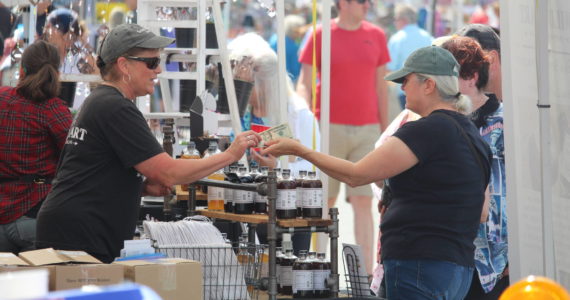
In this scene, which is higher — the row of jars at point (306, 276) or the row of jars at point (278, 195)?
the row of jars at point (278, 195)

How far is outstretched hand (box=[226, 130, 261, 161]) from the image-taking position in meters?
4.42

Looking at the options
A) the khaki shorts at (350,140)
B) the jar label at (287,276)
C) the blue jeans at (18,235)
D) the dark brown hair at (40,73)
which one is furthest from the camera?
the khaki shorts at (350,140)

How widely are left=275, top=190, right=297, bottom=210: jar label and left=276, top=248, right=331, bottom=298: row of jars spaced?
0.31m

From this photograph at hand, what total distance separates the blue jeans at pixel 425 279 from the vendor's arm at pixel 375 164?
0.36m

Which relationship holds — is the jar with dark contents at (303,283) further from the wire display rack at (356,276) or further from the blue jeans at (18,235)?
the blue jeans at (18,235)

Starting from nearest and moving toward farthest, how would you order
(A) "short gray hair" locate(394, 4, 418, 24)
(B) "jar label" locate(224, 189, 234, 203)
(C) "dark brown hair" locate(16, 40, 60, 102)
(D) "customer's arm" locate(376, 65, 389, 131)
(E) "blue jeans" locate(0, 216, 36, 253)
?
(B) "jar label" locate(224, 189, 234, 203) < (E) "blue jeans" locate(0, 216, 36, 253) < (C) "dark brown hair" locate(16, 40, 60, 102) < (D) "customer's arm" locate(376, 65, 389, 131) < (A) "short gray hair" locate(394, 4, 418, 24)

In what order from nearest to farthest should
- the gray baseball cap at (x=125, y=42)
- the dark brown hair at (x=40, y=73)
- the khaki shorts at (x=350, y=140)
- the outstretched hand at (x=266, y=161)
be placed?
the gray baseball cap at (x=125, y=42) < the outstretched hand at (x=266, y=161) < the dark brown hair at (x=40, y=73) < the khaki shorts at (x=350, y=140)

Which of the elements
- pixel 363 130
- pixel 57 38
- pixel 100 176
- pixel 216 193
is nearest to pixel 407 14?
pixel 363 130

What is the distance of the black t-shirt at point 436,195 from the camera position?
4.10m

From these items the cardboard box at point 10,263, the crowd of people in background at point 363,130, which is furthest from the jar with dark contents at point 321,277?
the cardboard box at point 10,263

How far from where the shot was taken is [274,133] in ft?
14.9

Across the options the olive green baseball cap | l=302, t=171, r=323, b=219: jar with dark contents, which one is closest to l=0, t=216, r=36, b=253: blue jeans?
l=302, t=171, r=323, b=219: jar with dark contents

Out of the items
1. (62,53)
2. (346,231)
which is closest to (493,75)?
(62,53)

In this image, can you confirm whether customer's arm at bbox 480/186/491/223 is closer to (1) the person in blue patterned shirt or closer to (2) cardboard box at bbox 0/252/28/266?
(1) the person in blue patterned shirt
